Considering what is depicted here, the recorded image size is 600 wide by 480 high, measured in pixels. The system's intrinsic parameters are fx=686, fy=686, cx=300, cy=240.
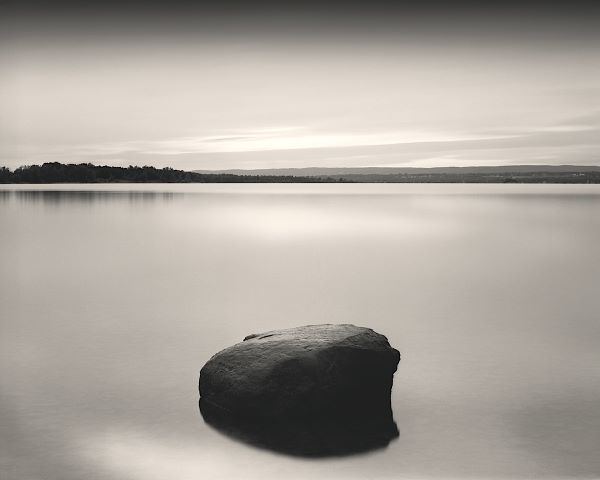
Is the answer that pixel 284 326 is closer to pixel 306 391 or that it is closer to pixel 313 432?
pixel 306 391

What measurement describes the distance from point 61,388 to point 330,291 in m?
12.9

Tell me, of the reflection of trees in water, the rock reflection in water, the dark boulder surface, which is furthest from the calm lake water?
the reflection of trees in water

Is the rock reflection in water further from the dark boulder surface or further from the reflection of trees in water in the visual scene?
the reflection of trees in water

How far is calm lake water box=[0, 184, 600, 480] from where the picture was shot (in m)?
7.80

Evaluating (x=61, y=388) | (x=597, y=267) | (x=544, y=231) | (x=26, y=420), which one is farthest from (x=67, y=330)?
(x=544, y=231)

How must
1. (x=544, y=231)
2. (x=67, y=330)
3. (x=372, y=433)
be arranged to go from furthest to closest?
(x=544, y=231) → (x=67, y=330) → (x=372, y=433)

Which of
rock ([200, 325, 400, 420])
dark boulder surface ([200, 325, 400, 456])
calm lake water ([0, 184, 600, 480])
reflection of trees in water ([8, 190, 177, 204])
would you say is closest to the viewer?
calm lake water ([0, 184, 600, 480])

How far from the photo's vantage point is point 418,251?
35.4 m

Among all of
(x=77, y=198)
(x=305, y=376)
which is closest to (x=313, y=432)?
(x=305, y=376)

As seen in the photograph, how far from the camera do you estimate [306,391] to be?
→ 27.8 ft

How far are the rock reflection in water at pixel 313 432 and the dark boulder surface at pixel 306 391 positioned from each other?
12 mm

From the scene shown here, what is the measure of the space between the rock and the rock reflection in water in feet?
0.18

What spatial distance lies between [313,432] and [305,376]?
67 centimetres

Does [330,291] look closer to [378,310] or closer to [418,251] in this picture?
[378,310]
